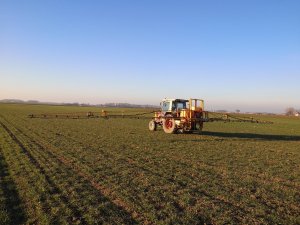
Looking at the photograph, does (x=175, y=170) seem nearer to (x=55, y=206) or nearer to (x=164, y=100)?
(x=55, y=206)

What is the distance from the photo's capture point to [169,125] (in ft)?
72.1

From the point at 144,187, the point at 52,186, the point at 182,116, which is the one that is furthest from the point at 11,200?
the point at 182,116

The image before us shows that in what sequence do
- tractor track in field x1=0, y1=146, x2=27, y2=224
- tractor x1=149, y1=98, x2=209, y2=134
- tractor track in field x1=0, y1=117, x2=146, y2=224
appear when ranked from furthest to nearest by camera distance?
tractor x1=149, y1=98, x2=209, y2=134 < tractor track in field x1=0, y1=117, x2=146, y2=224 < tractor track in field x1=0, y1=146, x2=27, y2=224

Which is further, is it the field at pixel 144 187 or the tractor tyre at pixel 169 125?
the tractor tyre at pixel 169 125

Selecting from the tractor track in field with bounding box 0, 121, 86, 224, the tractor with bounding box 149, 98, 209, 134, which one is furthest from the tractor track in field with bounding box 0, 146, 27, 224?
the tractor with bounding box 149, 98, 209, 134

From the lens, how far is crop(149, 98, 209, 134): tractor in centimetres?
2080

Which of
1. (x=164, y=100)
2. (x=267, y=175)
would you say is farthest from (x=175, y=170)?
(x=164, y=100)

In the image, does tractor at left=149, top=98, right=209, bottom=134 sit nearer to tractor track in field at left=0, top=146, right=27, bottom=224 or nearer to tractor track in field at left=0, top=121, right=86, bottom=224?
tractor track in field at left=0, top=121, right=86, bottom=224

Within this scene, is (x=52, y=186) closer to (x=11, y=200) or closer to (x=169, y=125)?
(x=11, y=200)

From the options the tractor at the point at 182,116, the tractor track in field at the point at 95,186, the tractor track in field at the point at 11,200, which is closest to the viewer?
the tractor track in field at the point at 11,200

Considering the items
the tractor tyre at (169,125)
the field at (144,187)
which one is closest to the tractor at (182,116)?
the tractor tyre at (169,125)

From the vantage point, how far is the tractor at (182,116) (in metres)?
20.8

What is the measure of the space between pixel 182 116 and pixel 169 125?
1.23m

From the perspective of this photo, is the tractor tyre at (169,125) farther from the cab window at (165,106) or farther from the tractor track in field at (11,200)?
the tractor track in field at (11,200)
